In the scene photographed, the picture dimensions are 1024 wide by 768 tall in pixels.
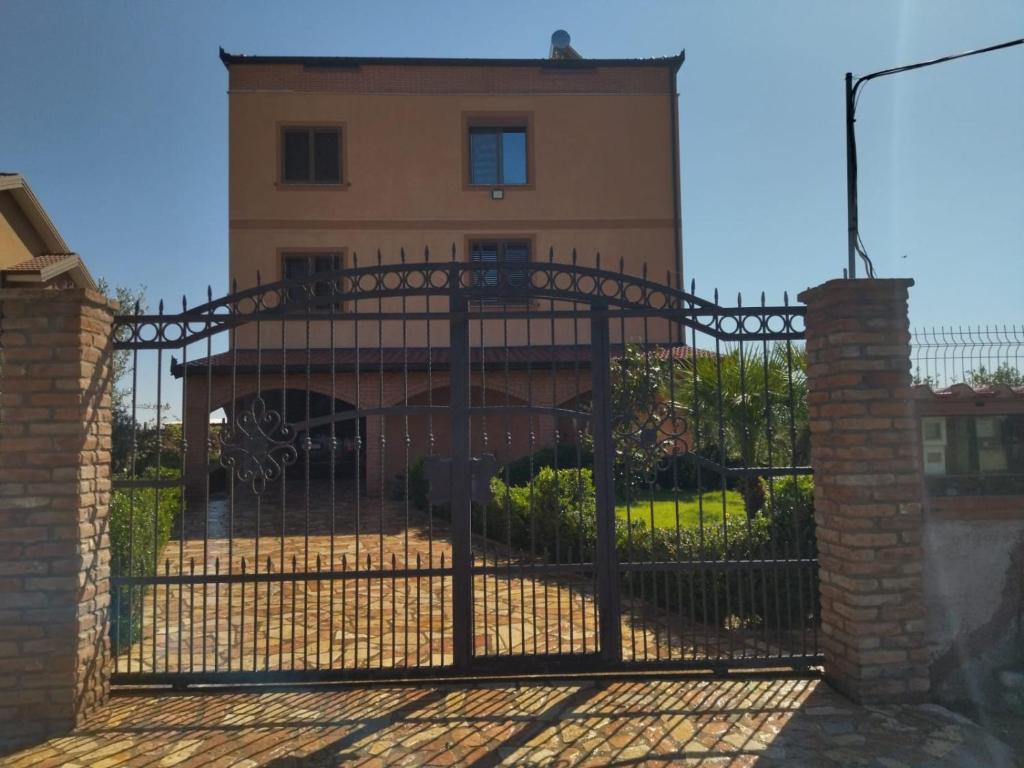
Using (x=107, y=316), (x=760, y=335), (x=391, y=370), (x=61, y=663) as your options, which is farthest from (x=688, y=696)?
(x=391, y=370)

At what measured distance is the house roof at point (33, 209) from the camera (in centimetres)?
1004

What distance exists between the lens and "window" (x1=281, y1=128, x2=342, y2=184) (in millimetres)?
16953

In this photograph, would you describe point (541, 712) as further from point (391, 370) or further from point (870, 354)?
point (391, 370)

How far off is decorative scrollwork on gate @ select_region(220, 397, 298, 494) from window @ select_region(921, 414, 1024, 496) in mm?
4006

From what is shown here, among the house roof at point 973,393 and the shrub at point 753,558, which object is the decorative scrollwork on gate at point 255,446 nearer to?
the shrub at point 753,558

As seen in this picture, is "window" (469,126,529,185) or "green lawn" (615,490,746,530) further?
"window" (469,126,529,185)

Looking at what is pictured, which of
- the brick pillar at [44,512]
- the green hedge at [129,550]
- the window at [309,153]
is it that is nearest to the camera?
the brick pillar at [44,512]

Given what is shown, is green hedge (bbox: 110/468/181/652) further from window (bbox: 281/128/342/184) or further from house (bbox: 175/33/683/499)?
window (bbox: 281/128/342/184)

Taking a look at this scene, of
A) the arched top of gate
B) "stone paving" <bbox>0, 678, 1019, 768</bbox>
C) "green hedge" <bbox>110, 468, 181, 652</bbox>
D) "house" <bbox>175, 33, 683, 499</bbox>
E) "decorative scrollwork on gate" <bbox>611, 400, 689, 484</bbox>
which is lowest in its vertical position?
Result: "stone paving" <bbox>0, 678, 1019, 768</bbox>

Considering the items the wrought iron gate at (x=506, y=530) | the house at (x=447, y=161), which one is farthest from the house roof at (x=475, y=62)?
the wrought iron gate at (x=506, y=530)

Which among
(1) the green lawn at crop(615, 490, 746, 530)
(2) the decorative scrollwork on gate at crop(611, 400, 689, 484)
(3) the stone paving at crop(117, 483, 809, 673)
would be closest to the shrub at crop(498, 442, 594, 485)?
(1) the green lawn at crop(615, 490, 746, 530)

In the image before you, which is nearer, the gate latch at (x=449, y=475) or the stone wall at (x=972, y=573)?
the stone wall at (x=972, y=573)

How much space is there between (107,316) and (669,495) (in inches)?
416

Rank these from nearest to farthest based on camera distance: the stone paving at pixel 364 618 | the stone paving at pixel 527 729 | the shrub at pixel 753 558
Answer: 1. the stone paving at pixel 527 729
2. the stone paving at pixel 364 618
3. the shrub at pixel 753 558
